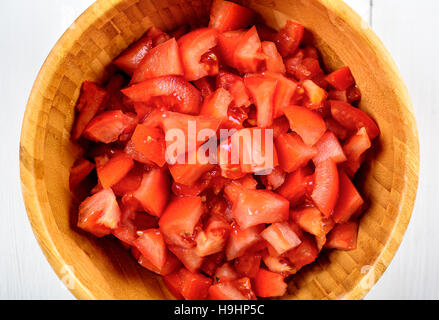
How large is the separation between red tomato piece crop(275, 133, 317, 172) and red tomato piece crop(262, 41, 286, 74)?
0.20 metres

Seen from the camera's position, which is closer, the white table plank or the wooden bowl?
the wooden bowl

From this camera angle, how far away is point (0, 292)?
5.12 feet

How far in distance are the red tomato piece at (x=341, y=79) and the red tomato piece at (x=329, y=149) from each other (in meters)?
0.16

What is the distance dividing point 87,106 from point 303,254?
78 cm

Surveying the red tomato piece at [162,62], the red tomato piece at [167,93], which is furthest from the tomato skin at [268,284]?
the red tomato piece at [162,62]

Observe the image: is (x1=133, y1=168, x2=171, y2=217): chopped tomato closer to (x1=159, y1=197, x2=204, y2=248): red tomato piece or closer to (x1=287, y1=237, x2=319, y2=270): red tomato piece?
(x1=159, y1=197, x2=204, y2=248): red tomato piece

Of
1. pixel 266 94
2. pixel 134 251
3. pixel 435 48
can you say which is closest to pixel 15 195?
pixel 134 251

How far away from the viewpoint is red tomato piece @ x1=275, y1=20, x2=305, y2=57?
125 centimetres

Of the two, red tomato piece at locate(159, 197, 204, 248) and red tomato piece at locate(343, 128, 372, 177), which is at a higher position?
red tomato piece at locate(159, 197, 204, 248)

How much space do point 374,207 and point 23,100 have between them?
4.25 ft

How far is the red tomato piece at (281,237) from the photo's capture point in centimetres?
121

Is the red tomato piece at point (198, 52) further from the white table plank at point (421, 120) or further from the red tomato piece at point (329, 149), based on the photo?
the white table plank at point (421, 120)

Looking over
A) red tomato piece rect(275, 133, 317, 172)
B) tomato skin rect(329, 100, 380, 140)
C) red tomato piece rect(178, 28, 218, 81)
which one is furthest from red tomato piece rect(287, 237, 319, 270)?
red tomato piece rect(178, 28, 218, 81)

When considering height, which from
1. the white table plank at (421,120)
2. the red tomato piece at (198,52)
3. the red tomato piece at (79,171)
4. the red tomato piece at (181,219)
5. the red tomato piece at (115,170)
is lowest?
the white table plank at (421,120)
